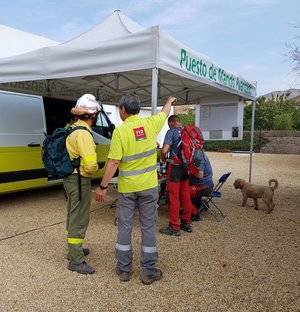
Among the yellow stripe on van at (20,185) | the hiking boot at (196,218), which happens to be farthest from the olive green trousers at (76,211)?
the yellow stripe on van at (20,185)

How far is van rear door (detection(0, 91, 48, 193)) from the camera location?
6.55 metres

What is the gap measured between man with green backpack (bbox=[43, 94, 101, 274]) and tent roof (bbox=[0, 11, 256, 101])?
4.41 feet

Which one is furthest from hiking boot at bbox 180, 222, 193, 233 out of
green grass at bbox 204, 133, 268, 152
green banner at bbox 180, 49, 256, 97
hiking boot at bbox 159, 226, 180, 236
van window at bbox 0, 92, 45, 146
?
green grass at bbox 204, 133, 268, 152

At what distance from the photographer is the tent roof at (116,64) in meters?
4.85

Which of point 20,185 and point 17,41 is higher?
point 17,41

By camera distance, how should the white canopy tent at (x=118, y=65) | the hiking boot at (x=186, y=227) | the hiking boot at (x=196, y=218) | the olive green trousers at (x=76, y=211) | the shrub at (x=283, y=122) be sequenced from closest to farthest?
the olive green trousers at (x=76, y=211) → the white canopy tent at (x=118, y=65) → the hiking boot at (x=186, y=227) → the hiking boot at (x=196, y=218) → the shrub at (x=283, y=122)

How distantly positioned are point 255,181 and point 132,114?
7.82 meters

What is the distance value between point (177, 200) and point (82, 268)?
1.71m

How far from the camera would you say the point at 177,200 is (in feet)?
16.8

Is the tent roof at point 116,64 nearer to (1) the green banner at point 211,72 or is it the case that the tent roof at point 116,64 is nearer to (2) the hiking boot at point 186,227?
(1) the green banner at point 211,72

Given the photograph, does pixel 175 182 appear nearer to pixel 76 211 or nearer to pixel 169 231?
pixel 169 231

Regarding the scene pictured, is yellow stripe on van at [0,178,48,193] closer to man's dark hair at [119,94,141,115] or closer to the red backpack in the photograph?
the red backpack

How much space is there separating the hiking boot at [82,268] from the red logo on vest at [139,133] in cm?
137

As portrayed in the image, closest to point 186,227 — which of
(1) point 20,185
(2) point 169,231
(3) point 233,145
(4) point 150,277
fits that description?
(2) point 169,231
